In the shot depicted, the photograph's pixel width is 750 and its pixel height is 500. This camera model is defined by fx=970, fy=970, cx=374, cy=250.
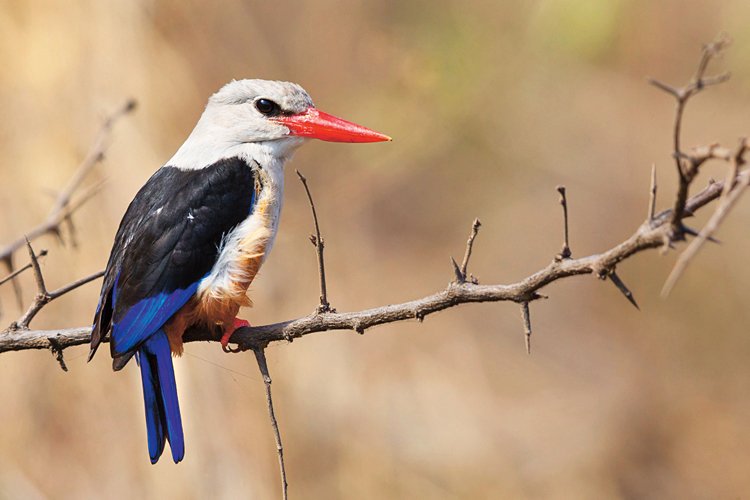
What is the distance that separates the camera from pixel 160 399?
2.88m

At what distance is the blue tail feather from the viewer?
2.82 metres

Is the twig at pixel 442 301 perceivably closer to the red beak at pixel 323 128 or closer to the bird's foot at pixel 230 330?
the bird's foot at pixel 230 330

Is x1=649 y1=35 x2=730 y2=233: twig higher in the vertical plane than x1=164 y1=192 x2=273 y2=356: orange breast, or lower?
lower

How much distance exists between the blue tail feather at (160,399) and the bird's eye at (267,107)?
95 cm

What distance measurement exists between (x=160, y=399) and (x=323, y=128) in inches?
43.9

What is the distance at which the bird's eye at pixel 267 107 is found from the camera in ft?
11.4

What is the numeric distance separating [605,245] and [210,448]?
8.63 feet

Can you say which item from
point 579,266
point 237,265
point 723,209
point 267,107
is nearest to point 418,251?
point 267,107

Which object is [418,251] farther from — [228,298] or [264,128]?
[228,298]

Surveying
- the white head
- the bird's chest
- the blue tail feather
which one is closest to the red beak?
the white head

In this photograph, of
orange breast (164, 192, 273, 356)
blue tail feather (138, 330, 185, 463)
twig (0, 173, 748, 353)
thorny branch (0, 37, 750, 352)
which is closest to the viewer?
thorny branch (0, 37, 750, 352)

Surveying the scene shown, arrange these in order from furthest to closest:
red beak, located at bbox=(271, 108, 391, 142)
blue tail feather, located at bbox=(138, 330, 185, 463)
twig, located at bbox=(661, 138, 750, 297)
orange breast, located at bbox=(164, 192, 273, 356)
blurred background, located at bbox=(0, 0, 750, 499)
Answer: blurred background, located at bbox=(0, 0, 750, 499) < red beak, located at bbox=(271, 108, 391, 142) < orange breast, located at bbox=(164, 192, 273, 356) < blue tail feather, located at bbox=(138, 330, 185, 463) < twig, located at bbox=(661, 138, 750, 297)

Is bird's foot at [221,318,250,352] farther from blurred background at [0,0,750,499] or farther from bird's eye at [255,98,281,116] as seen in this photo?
blurred background at [0,0,750,499]

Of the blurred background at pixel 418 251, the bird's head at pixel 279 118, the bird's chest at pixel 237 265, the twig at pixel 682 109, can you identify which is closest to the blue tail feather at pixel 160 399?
the bird's chest at pixel 237 265
